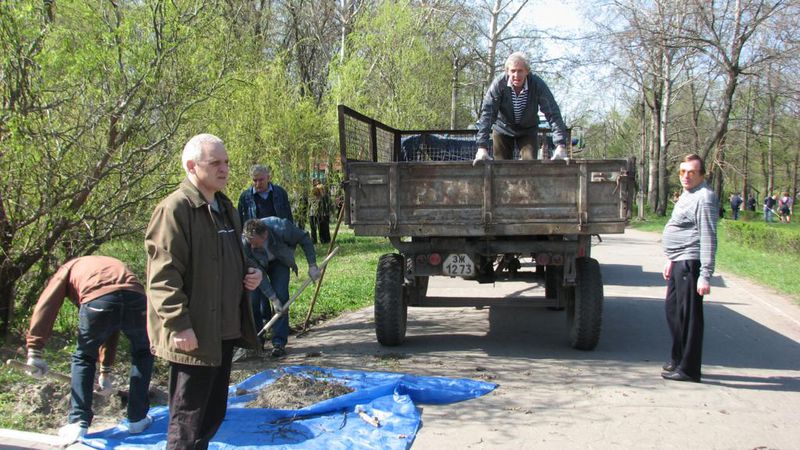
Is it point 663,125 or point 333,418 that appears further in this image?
point 663,125

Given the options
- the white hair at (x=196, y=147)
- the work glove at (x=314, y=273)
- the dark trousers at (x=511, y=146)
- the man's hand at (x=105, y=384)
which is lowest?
the man's hand at (x=105, y=384)

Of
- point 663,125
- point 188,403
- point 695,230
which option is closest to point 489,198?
point 695,230

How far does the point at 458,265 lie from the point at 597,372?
1592 millimetres

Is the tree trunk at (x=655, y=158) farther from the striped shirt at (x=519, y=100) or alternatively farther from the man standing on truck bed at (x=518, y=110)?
the striped shirt at (x=519, y=100)

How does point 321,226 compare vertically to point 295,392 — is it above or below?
above

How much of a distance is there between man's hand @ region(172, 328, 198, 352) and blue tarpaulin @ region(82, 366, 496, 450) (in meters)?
1.30

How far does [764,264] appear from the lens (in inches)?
665

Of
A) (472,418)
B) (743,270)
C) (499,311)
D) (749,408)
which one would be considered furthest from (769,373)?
(743,270)

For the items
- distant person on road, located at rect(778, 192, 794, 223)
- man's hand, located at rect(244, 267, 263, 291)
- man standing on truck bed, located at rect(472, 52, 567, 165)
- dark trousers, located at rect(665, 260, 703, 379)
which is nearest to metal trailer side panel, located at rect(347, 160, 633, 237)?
man standing on truck bed, located at rect(472, 52, 567, 165)

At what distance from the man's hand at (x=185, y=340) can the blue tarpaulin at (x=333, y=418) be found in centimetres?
130

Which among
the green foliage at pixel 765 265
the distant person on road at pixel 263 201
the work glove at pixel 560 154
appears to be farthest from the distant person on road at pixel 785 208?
the distant person on road at pixel 263 201

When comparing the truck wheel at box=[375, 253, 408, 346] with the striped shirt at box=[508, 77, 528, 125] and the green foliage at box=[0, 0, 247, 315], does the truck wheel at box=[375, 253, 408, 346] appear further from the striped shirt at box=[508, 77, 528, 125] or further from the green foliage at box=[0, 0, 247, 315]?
the green foliage at box=[0, 0, 247, 315]

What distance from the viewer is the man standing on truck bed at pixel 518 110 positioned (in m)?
7.18

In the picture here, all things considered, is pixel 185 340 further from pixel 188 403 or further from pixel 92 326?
pixel 92 326
